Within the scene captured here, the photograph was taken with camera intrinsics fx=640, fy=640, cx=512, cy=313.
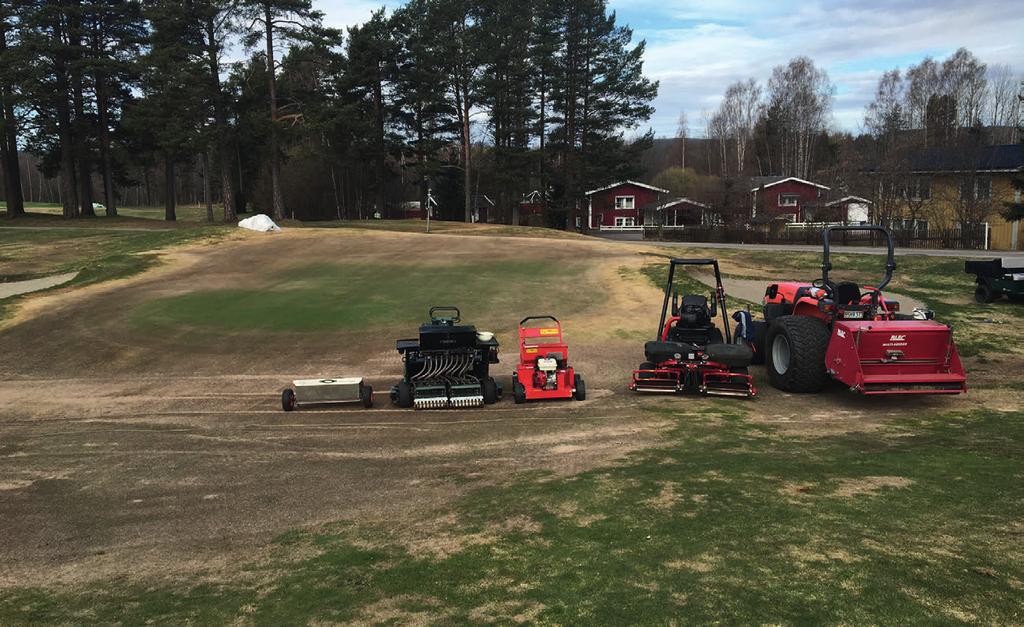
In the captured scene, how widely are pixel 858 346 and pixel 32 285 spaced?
24.1m

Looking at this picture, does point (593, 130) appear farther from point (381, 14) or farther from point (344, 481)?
point (344, 481)

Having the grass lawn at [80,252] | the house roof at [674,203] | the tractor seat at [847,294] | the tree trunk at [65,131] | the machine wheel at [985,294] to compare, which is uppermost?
the tree trunk at [65,131]

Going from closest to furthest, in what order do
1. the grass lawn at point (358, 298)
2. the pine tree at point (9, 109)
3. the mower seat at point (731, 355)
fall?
the mower seat at point (731, 355), the grass lawn at point (358, 298), the pine tree at point (9, 109)

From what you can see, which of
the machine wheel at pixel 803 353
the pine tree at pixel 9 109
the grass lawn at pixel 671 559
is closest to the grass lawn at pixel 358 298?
the machine wheel at pixel 803 353

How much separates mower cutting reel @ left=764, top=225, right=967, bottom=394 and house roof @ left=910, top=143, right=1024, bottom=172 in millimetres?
40936

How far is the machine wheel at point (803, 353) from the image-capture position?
9.73 metres

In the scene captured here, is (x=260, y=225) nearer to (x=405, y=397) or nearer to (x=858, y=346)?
(x=405, y=397)

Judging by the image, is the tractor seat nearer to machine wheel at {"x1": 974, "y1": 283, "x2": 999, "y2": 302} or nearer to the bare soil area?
the bare soil area

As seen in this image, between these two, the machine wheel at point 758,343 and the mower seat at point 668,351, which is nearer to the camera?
the mower seat at point 668,351

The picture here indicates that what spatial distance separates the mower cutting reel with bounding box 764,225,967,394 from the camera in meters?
8.56

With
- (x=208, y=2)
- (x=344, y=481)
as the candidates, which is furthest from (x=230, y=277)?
(x=208, y=2)

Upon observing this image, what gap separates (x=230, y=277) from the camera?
2116 cm

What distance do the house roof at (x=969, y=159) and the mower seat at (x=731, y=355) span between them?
43039mm

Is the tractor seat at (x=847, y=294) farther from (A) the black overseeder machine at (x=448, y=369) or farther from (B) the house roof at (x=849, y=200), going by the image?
(B) the house roof at (x=849, y=200)
